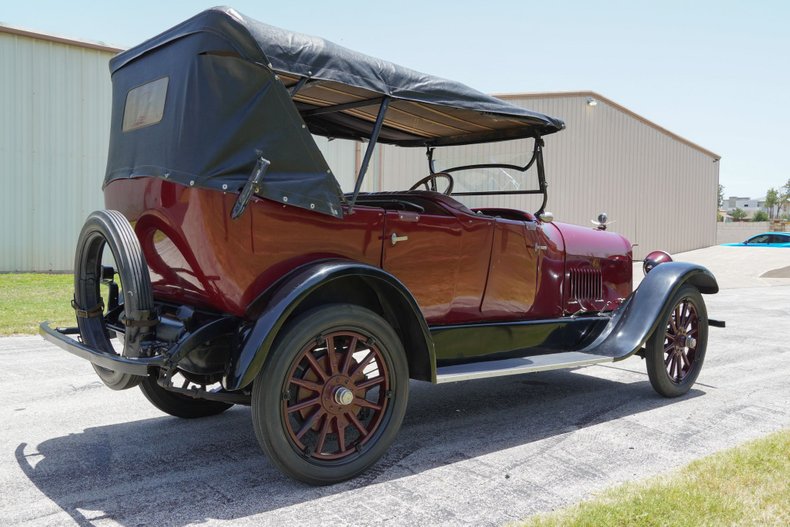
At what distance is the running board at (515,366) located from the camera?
3.75m

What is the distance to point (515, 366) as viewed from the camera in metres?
4.12

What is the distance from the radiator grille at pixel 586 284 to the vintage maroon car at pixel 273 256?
993mm

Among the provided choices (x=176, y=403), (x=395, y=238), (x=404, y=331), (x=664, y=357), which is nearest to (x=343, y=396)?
(x=404, y=331)

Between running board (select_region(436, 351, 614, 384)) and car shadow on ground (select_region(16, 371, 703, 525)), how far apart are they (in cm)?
42

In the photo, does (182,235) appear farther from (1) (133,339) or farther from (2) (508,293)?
(2) (508,293)

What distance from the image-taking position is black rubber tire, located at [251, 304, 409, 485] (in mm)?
3109

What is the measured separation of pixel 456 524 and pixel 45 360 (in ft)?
15.5

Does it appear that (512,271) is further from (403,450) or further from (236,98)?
(236,98)

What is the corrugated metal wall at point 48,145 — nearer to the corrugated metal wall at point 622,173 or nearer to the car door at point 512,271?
the car door at point 512,271

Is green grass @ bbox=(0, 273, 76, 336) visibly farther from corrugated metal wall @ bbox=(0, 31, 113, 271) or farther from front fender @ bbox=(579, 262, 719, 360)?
front fender @ bbox=(579, 262, 719, 360)

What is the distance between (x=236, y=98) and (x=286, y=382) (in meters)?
1.39

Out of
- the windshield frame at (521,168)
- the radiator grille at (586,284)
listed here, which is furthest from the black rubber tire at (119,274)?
the radiator grille at (586,284)

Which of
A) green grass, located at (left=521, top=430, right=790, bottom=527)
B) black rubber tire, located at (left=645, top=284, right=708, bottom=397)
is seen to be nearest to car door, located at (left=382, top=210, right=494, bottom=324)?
green grass, located at (left=521, top=430, right=790, bottom=527)

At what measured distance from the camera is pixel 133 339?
129 inches
